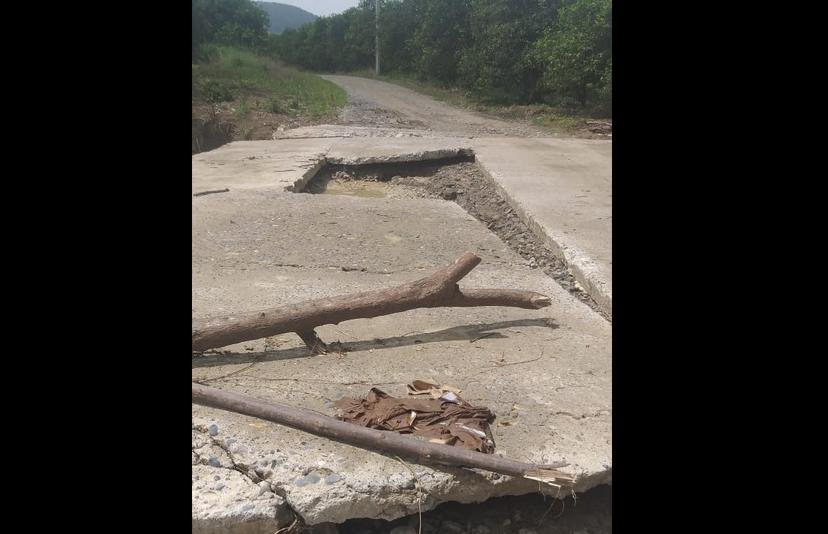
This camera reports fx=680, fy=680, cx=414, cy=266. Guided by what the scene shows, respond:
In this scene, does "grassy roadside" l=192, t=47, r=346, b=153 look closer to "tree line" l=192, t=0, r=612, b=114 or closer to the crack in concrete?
"tree line" l=192, t=0, r=612, b=114

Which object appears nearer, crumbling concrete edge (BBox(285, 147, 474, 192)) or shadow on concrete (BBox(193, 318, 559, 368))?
shadow on concrete (BBox(193, 318, 559, 368))

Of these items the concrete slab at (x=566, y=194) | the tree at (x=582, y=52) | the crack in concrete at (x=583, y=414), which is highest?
the tree at (x=582, y=52)

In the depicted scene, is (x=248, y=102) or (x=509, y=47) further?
(x=509, y=47)

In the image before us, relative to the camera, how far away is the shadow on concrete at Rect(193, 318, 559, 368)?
2625 millimetres

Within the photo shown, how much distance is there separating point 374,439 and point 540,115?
49.7ft

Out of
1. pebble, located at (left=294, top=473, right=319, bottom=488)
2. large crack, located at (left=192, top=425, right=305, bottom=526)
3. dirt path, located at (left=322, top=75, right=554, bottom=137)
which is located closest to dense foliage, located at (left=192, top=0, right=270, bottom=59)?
dirt path, located at (left=322, top=75, right=554, bottom=137)

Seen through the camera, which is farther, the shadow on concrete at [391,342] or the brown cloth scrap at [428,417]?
the shadow on concrete at [391,342]

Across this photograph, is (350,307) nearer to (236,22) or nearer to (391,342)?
(391,342)

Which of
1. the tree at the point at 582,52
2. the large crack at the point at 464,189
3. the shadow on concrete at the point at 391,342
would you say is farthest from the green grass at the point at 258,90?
the shadow on concrete at the point at 391,342

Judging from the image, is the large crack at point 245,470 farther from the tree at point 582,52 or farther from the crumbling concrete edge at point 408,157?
the tree at point 582,52

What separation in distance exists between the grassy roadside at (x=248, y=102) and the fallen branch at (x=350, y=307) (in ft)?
25.6

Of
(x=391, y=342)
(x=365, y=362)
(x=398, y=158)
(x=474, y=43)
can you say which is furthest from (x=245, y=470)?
(x=474, y=43)

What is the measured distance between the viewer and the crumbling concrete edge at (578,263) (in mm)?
3547

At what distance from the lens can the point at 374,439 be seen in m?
1.91
